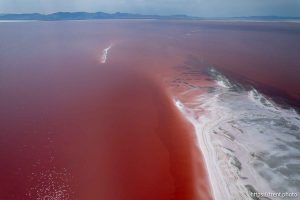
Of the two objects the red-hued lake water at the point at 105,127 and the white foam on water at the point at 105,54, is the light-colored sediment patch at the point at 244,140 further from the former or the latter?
the white foam on water at the point at 105,54

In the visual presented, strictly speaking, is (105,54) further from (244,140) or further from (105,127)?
(244,140)

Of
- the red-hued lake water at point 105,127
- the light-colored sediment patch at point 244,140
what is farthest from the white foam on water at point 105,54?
the light-colored sediment patch at point 244,140

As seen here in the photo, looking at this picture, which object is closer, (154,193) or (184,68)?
(154,193)

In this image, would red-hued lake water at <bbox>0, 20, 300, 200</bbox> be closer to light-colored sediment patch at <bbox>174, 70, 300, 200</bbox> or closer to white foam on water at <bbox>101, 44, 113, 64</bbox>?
light-colored sediment patch at <bbox>174, 70, 300, 200</bbox>

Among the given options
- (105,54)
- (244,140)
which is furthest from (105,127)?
(105,54)

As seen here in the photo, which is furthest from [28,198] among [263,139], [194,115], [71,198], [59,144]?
[263,139]

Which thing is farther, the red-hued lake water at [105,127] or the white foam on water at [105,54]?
the white foam on water at [105,54]

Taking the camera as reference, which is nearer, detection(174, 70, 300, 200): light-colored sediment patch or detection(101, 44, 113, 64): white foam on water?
detection(174, 70, 300, 200): light-colored sediment patch

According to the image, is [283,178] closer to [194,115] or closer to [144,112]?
[194,115]

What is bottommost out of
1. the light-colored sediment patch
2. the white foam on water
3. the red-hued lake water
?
the white foam on water

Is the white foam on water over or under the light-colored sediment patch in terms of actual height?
under

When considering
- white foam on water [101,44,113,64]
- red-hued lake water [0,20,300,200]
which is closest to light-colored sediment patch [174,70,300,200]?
red-hued lake water [0,20,300,200]
